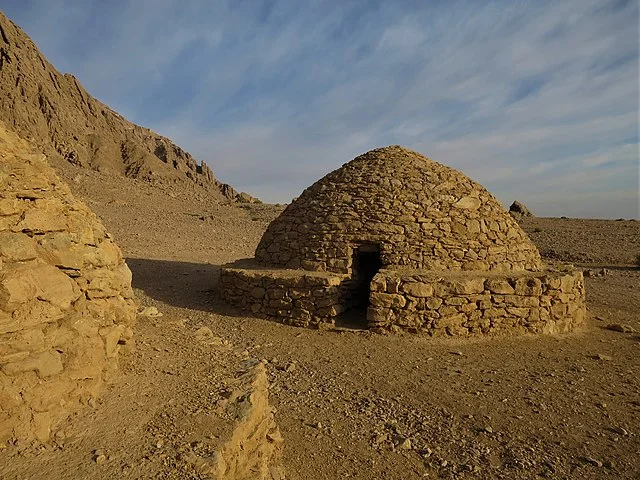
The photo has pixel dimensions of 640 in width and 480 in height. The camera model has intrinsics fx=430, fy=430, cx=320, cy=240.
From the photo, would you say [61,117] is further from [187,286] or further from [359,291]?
[359,291]

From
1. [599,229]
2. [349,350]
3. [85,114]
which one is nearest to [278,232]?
[349,350]

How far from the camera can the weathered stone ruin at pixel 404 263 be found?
7.55 metres

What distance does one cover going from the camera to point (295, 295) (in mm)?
8102

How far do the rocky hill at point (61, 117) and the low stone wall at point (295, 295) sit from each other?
26135mm

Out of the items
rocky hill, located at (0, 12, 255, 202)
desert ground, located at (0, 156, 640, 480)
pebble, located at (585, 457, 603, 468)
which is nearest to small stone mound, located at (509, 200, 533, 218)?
rocky hill, located at (0, 12, 255, 202)

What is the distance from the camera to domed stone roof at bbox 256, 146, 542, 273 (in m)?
8.43

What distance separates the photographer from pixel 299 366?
624 cm

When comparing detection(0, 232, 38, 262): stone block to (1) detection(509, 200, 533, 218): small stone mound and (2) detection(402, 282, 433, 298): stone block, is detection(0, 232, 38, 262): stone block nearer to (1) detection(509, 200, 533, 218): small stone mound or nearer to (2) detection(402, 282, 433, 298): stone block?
(2) detection(402, 282, 433, 298): stone block

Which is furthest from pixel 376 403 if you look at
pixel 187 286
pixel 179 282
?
pixel 179 282

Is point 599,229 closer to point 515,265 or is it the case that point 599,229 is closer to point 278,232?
point 515,265

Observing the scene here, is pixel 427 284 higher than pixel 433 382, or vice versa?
pixel 427 284

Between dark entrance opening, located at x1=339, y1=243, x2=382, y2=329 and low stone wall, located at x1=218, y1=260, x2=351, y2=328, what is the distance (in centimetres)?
22

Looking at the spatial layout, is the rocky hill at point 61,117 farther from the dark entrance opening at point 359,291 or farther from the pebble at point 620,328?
the pebble at point 620,328

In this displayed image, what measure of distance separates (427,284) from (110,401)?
5586 mm
